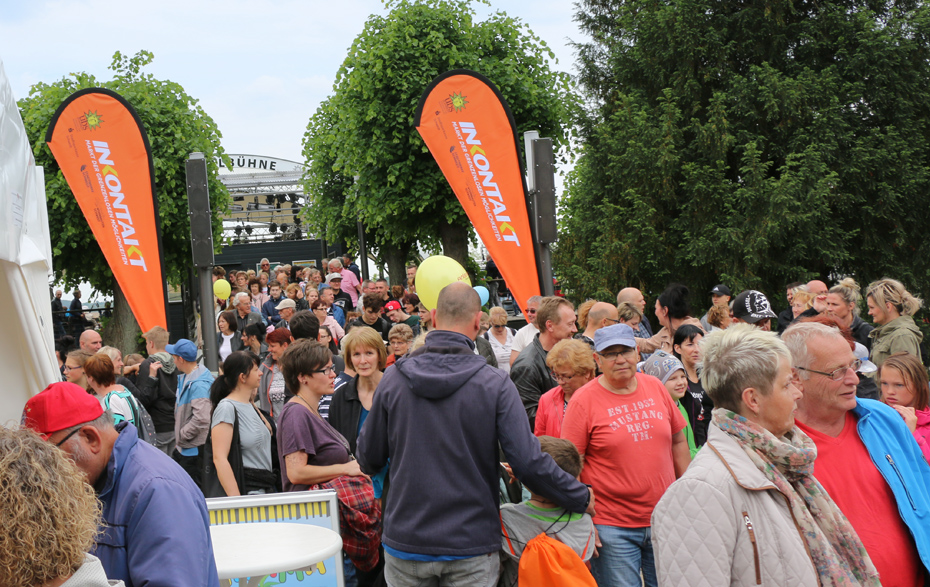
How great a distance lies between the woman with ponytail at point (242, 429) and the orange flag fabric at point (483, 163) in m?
3.34

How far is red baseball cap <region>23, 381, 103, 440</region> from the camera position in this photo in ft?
7.23

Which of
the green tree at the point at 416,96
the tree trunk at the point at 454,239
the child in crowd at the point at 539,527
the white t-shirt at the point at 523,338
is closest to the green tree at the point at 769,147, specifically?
the green tree at the point at 416,96

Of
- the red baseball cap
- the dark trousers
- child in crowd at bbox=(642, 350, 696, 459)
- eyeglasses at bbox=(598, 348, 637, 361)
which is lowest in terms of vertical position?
the dark trousers

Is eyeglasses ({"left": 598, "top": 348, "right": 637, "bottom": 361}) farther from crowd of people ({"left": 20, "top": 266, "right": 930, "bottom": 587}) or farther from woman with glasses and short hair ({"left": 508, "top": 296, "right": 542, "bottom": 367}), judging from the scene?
woman with glasses and short hair ({"left": 508, "top": 296, "right": 542, "bottom": 367})

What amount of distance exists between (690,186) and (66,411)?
514 inches

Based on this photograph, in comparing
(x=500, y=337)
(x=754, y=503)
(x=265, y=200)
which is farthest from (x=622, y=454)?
(x=265, y=200)

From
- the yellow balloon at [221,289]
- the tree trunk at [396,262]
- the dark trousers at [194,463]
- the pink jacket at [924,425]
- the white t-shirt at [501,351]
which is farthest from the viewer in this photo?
the tree trunk at [396,262]

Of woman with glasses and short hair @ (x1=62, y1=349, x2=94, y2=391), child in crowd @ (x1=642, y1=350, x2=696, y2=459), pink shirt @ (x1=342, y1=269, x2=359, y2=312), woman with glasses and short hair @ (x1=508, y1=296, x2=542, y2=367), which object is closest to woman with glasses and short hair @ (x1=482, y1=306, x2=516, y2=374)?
woman with glasses and short hair @ (x1=508, y1=296, x2=542, y2=367)

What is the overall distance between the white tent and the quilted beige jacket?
2.98m

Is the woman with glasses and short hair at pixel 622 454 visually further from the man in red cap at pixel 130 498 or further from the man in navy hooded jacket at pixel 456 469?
the man in red cap at pixel 130 498

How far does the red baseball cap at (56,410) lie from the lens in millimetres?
2205

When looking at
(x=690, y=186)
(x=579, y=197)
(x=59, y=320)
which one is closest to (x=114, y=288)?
(x=59, y=320)

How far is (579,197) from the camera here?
16.5 meters

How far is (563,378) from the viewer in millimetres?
4523
